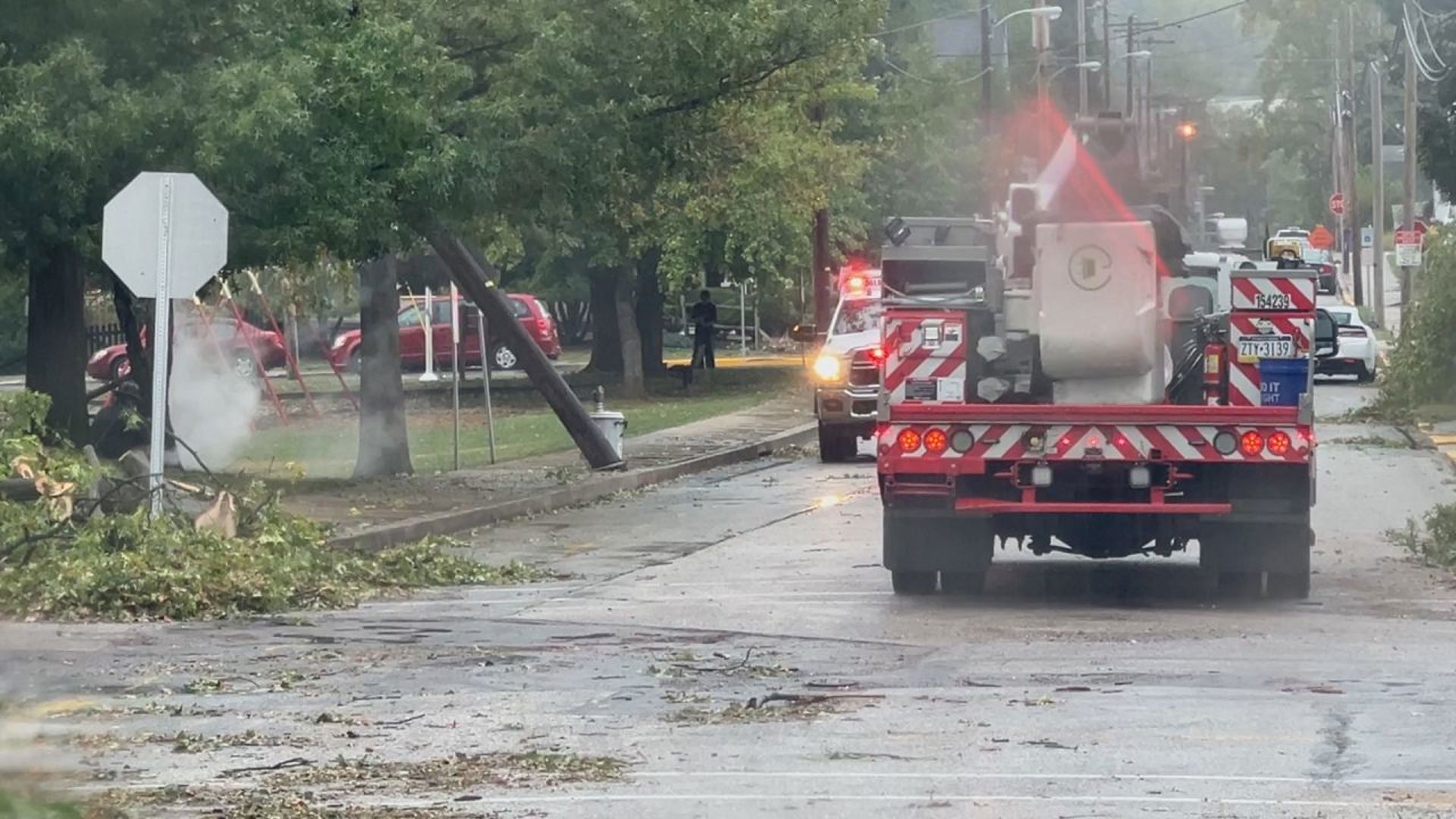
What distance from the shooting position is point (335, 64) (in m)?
16.6

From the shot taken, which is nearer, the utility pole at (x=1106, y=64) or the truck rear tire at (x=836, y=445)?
the truck rear tire at (x=836, y=445)

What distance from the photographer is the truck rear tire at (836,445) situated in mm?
25922

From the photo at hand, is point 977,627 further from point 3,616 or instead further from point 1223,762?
point 3,616

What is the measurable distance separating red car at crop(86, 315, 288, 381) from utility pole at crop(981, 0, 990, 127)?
15.4 m

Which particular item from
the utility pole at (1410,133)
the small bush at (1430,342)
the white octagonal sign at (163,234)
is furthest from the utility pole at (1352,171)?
the white octagonal sign at (163,234)

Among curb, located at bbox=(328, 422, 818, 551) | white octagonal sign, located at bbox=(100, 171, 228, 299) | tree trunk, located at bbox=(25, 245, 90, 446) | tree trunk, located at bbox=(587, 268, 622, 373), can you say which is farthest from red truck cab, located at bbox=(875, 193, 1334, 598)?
tree trunk, located at bbox=(587, 268, 622, 373)

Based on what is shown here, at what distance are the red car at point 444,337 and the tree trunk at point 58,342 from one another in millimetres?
24673

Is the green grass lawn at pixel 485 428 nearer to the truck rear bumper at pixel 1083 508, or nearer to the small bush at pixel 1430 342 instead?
the truck rear bumper at pixel 1083 508

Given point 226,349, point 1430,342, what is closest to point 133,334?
point 226,349

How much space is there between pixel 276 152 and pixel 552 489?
232 inches

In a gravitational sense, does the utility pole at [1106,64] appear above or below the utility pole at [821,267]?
above

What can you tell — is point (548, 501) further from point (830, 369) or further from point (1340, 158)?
point (1340, 158)

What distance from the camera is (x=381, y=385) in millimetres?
22625

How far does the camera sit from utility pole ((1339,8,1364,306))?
219ft
